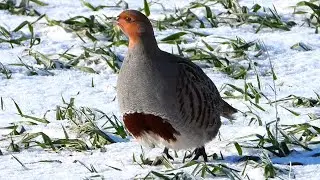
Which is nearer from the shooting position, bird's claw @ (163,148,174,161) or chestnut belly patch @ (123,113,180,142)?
chestnut belly patch @ (123,113,180,142)

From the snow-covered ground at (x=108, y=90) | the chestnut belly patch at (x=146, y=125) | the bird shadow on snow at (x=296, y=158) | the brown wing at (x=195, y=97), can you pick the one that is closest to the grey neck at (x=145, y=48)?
the brown wing at (x=195, y=97)

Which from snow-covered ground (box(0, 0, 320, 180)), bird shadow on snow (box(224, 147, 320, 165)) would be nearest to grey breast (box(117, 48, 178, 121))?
snow-covered ground (box(0, 0, 320, 180))

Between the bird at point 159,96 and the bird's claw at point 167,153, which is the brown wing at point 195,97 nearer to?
the bird at point 159,96

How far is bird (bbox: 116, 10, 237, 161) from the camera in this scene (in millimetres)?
4891

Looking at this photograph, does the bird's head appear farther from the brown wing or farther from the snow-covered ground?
the snow-covered ground

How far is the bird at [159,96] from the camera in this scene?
4.89 meters

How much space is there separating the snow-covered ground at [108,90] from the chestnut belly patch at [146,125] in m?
0.16

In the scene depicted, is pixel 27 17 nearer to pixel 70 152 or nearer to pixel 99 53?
pixel 99 53

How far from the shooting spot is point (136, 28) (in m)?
5.04

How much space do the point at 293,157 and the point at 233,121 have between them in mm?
865

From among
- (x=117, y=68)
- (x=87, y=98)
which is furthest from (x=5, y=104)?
(x=117, y=68)

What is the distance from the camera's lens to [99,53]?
23.1 ft

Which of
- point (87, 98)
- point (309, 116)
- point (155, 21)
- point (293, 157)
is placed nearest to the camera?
point (293, 157)

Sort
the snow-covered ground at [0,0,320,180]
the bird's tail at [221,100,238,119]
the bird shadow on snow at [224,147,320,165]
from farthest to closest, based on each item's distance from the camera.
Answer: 1. the bird's tail at [221,100,238,119]
2. the bird shadow on snow at [224,147,320,165]
3. the snow-covered ground at [0,0,320,180]
